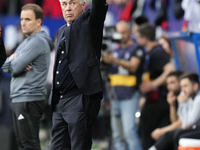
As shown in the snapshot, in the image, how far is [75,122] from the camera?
15.9 ft

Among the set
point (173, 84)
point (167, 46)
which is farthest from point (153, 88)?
point (167, 46)

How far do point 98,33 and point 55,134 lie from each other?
109cm

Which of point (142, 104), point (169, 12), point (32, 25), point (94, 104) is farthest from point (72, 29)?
point (169, 12)

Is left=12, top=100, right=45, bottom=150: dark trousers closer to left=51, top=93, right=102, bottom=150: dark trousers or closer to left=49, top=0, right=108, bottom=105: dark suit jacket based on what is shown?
left=51, top=93, right=102, bottom=150: dark trousers

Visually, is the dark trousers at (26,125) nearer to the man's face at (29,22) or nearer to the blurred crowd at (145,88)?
the man's face at (29,22)

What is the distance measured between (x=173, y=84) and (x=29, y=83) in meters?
2.42

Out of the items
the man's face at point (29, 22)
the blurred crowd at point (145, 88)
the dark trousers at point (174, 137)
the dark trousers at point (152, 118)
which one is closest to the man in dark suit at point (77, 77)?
the man's face at point (29, 22)

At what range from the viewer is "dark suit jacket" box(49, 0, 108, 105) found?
485 cm

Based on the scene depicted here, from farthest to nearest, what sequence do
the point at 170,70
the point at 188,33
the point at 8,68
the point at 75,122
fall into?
1. the point at 170,70
2. the point at 188,33
3. the point at 8,68
4. the point at 75,122

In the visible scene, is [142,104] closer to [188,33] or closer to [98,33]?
[188,33]

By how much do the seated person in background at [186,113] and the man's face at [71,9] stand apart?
2205 mm

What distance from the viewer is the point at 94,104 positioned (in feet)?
16.2

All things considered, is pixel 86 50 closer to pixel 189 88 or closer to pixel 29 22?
pixel 29 22

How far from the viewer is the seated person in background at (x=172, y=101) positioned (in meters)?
7.19
